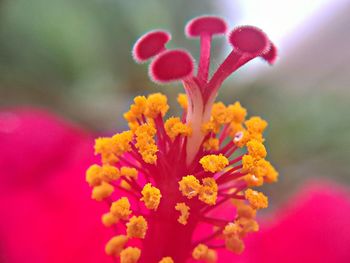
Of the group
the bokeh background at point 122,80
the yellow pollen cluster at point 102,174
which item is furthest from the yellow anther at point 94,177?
the bokeh background at point 122,80

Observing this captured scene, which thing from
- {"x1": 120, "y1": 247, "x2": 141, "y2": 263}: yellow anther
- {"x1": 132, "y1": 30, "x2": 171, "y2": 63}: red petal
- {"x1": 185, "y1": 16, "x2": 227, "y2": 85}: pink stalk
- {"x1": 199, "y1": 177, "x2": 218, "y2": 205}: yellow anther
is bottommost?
{"x1": 120, "y1": 247, "x2": 141, "y2": 263}: yellow anther

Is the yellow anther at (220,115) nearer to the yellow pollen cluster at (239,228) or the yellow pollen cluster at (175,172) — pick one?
the yellow pollen cluster at (175,172)

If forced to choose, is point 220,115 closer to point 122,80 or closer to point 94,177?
point 94,177

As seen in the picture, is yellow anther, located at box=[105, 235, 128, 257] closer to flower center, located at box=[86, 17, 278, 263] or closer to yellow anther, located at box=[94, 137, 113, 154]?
flower center, located at box=[86, 17, 278, 263]

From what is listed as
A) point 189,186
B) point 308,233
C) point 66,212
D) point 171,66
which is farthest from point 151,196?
point 308,233

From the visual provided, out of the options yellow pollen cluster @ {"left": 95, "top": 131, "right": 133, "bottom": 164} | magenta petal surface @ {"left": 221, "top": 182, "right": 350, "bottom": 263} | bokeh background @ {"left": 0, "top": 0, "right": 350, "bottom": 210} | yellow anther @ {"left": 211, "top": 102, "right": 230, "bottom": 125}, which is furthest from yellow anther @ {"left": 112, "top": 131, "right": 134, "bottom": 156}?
bokeh background @ {"left": 0, "top": 0, "right": 350, "bottom": 210}

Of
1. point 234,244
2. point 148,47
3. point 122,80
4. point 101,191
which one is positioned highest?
point 122,80

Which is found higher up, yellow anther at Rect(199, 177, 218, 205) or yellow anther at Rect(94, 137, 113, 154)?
yellow anther at Rect(94, 137, 113, 154)
